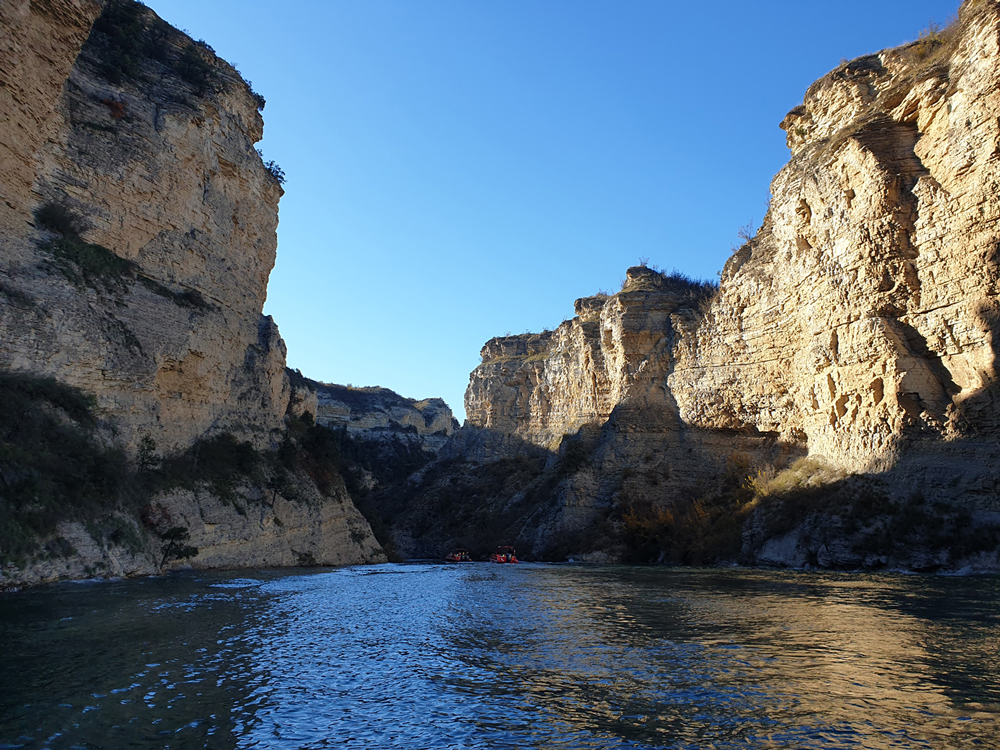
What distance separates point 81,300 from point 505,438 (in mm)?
46409

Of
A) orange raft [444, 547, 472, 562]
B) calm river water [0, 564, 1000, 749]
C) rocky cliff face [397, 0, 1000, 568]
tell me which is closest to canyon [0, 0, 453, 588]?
calm river water [0, 564, 1000, 749]

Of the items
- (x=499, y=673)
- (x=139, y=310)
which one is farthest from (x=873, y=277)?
(x=139, y=310)

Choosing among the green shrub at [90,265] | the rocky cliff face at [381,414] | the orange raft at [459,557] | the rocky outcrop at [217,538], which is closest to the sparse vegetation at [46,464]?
the rocky outcrop at [217,538]

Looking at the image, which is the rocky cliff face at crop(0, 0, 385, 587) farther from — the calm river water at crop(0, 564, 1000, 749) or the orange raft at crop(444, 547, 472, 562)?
the orange raft at crop(444, 547, 472, 562)

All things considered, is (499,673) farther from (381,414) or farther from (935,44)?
(381,414)

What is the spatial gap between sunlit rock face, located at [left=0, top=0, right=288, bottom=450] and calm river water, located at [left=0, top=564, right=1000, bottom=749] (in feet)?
26.9

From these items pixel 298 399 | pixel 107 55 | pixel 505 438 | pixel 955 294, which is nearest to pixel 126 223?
pixel 107 55

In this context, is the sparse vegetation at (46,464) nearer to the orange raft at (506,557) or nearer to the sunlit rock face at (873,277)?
the orange raft at (506,557)

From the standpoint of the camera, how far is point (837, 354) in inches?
917

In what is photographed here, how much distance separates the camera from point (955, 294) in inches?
726

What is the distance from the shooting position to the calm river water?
4.48 meters

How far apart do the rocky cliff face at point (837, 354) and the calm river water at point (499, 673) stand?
29.3ft

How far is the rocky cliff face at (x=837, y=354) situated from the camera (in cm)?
1795

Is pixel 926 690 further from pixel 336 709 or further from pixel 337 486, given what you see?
pixel 337 486
